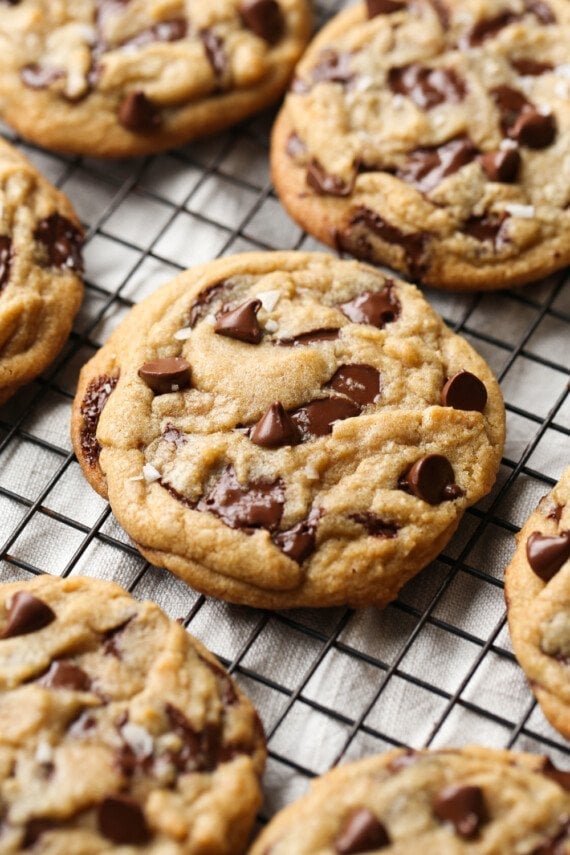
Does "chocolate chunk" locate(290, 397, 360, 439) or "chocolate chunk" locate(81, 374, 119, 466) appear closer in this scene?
"chocolate chunk" locate(290, 397, 360, 439)

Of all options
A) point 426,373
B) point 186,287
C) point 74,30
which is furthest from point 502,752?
point 74,30

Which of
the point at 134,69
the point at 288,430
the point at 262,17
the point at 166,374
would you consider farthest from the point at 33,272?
the point at 262,17

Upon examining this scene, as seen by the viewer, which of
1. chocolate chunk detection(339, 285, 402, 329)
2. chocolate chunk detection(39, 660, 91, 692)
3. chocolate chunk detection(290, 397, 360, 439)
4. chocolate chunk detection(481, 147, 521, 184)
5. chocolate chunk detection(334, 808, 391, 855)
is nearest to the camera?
chocolate chunk detection(334, 808, 391, 855)

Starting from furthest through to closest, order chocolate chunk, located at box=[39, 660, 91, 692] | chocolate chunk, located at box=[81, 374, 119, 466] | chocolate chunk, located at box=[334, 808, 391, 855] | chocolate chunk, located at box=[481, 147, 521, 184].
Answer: chocolate chunk, located at box=[481, 147, 521, 184], chocolate chunk, located at box=[81, 374, 119, 466], chocolate chunk, located at box=[39, 660, 91, 692], chocolate chunk, located at box=[334, 808, 391, 855]

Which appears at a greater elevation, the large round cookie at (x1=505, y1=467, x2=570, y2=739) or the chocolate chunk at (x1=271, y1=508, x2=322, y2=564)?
the chocolate chunk at (x1=271, y1=508, x2=322, y2=564)

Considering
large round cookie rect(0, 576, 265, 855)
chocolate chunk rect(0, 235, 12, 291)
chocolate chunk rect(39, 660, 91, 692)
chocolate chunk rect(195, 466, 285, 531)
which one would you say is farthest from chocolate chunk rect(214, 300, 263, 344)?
chocolate chunk rect(39, 660, 91, 692)

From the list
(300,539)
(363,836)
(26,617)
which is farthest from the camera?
(300,539)

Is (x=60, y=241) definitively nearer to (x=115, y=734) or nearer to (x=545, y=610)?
(x=115, y=734)

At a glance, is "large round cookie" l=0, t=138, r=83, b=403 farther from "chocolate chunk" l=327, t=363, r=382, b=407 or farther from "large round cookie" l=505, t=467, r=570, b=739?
"large round cookie" l=505, t=467, r=570, b=739
